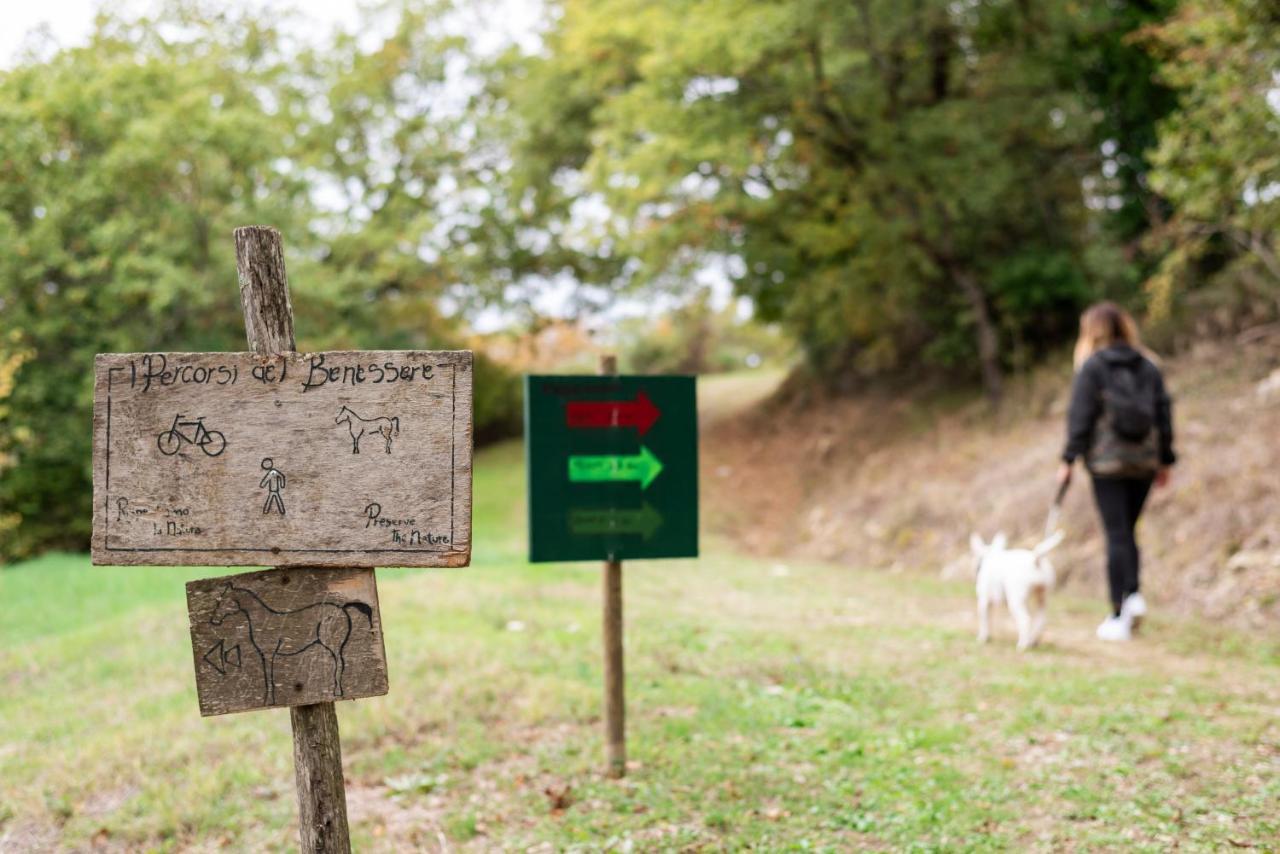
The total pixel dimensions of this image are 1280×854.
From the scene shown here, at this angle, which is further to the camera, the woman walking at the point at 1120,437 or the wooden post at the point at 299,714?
the woman walking at the point at 1120,437

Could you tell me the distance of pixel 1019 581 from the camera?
6.47 meters

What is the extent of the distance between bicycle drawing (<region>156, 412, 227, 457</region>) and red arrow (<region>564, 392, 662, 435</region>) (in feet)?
5.69

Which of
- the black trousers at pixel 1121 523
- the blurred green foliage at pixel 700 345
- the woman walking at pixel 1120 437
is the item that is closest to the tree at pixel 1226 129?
the woman walking at pixel 1120 437

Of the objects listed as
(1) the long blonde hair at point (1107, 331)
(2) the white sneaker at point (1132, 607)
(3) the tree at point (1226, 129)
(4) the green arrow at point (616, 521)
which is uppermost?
(3) the tree at point (1226, 129)

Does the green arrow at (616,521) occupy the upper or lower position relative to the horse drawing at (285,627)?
upper

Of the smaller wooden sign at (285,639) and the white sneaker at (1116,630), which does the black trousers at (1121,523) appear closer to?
the white sneaker at (1116,630)

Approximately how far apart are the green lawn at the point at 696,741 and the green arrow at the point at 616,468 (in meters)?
1.34

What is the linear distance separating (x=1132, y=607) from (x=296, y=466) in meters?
6.02

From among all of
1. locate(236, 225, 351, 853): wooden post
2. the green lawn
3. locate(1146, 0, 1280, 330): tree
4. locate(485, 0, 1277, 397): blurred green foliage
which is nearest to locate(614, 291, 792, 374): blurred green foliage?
locate(485, 0, 1277, 397): blurred green foliage

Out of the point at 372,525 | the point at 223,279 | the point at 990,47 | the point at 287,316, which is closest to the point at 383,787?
the point at 372,525

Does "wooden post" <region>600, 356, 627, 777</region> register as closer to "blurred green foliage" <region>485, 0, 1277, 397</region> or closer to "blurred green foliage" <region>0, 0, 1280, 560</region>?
"blurred green foliage" <region>0, 0, 1280, 560</region>

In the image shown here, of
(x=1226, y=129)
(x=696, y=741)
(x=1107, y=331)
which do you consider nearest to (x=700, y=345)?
(x=1226, y=129)

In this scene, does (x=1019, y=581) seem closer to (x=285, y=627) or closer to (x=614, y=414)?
(x=614, y=414)

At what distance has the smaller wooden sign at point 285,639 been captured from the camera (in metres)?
2.90
